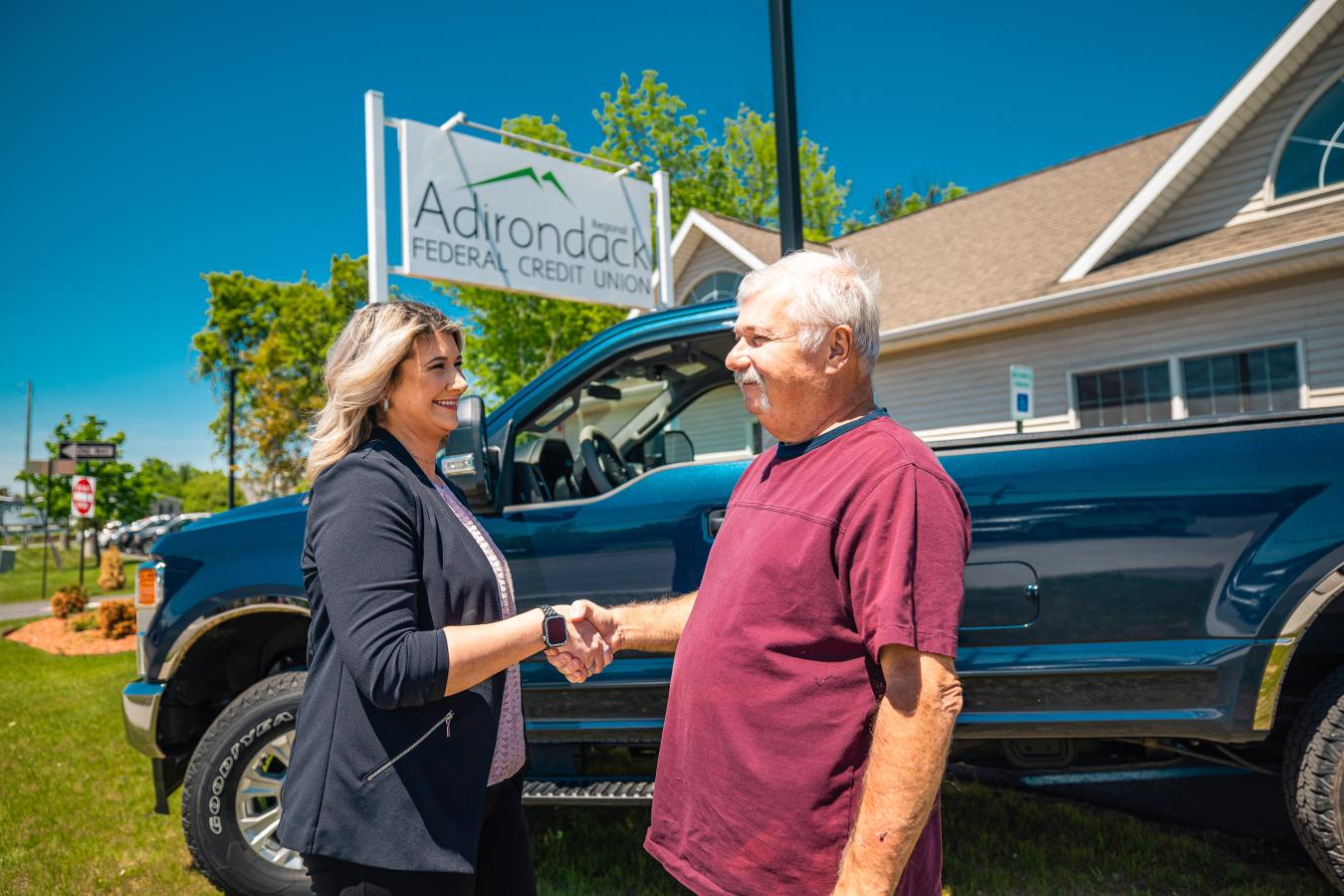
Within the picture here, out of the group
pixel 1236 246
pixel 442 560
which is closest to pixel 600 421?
pixel 442 560

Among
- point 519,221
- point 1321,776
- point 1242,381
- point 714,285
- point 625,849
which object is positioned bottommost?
point 625,849

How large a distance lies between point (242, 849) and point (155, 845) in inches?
53.7

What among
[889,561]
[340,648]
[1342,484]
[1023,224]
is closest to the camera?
[889,561]

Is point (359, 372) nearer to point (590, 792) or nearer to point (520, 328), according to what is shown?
point (590, 792)

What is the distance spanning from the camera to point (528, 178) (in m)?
8.63

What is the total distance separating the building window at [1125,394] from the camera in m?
11.0

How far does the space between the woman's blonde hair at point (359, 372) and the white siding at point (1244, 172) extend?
11.4 metres

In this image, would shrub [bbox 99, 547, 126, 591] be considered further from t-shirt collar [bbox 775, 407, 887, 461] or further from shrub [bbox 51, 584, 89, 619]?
t-shirt collar [bbox 775, 407, 887, 461]

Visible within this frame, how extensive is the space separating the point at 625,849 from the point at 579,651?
2.54 metres

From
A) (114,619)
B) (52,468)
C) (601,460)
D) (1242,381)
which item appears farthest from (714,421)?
(52,468)

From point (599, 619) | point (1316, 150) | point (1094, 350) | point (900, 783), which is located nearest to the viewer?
point (900, 783)

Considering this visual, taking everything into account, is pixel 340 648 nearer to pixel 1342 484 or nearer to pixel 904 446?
pixel 904 446

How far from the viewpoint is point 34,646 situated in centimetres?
1157

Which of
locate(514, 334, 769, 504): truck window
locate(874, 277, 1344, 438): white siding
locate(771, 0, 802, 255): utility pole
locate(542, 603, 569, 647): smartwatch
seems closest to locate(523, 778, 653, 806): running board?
locate(514, 334, 769, 504): truck window
